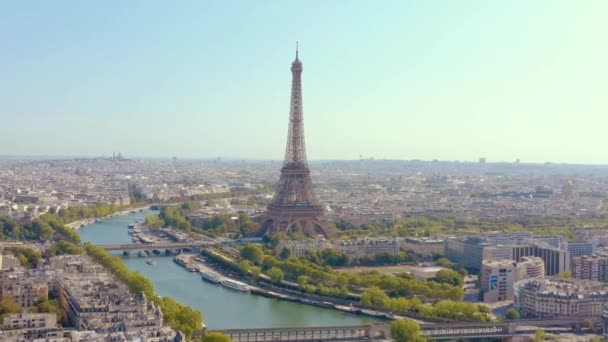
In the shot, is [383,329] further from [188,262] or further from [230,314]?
[188,262]

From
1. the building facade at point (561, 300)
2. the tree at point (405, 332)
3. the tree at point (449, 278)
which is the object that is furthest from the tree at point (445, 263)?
the tree at point (405, 332)

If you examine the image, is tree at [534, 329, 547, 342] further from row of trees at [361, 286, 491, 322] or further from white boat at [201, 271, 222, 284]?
white boat at [201, 271, 222, 284]

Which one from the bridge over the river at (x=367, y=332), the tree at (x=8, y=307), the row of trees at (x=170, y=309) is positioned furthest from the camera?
the bridge over the river at (x=367, y=332)

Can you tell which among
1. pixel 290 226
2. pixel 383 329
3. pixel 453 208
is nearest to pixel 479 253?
pixel 290 226

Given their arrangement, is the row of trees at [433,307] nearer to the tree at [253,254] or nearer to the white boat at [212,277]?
the white boat at [212,277]

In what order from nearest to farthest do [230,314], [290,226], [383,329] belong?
[383,329], [230,314], [290,226]

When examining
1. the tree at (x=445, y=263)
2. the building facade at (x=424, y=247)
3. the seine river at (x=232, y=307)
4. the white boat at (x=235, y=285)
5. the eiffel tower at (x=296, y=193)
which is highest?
the eiffel tower at (x=296, y=193)

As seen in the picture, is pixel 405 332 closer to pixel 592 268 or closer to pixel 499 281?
pixel 499 281
